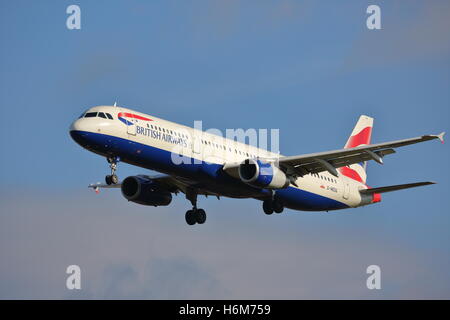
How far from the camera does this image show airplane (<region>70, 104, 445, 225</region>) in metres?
53.9

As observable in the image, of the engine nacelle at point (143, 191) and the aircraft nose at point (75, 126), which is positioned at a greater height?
the aircraft nose at point (75, 126)

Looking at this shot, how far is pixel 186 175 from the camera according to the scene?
183ft

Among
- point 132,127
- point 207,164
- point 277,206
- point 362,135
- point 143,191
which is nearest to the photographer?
point 132,127

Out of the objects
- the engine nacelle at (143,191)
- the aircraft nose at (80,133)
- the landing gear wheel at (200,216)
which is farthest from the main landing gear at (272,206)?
the aircraft nose at (80,133)

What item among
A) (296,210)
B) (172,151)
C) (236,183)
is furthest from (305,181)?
(172,151)

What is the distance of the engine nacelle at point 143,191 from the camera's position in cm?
6216

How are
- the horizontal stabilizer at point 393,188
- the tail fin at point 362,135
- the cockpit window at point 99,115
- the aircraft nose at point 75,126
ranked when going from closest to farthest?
the aircraft nose at point 75,126 → the cockpit window at point 99,115 → the horizontal stabilizer at point 393,188 → the tail fin at point 362,135

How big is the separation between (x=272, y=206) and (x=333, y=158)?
535 centimetres

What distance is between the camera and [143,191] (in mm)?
62125

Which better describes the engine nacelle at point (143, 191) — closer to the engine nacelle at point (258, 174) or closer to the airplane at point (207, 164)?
the airplane at point (207, 164)

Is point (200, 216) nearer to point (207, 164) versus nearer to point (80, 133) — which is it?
point (207, 164)

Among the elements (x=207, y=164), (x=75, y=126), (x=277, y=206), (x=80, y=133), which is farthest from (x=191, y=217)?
(x=75, y=126)

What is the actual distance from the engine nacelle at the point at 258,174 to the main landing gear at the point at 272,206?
3.24 metres
